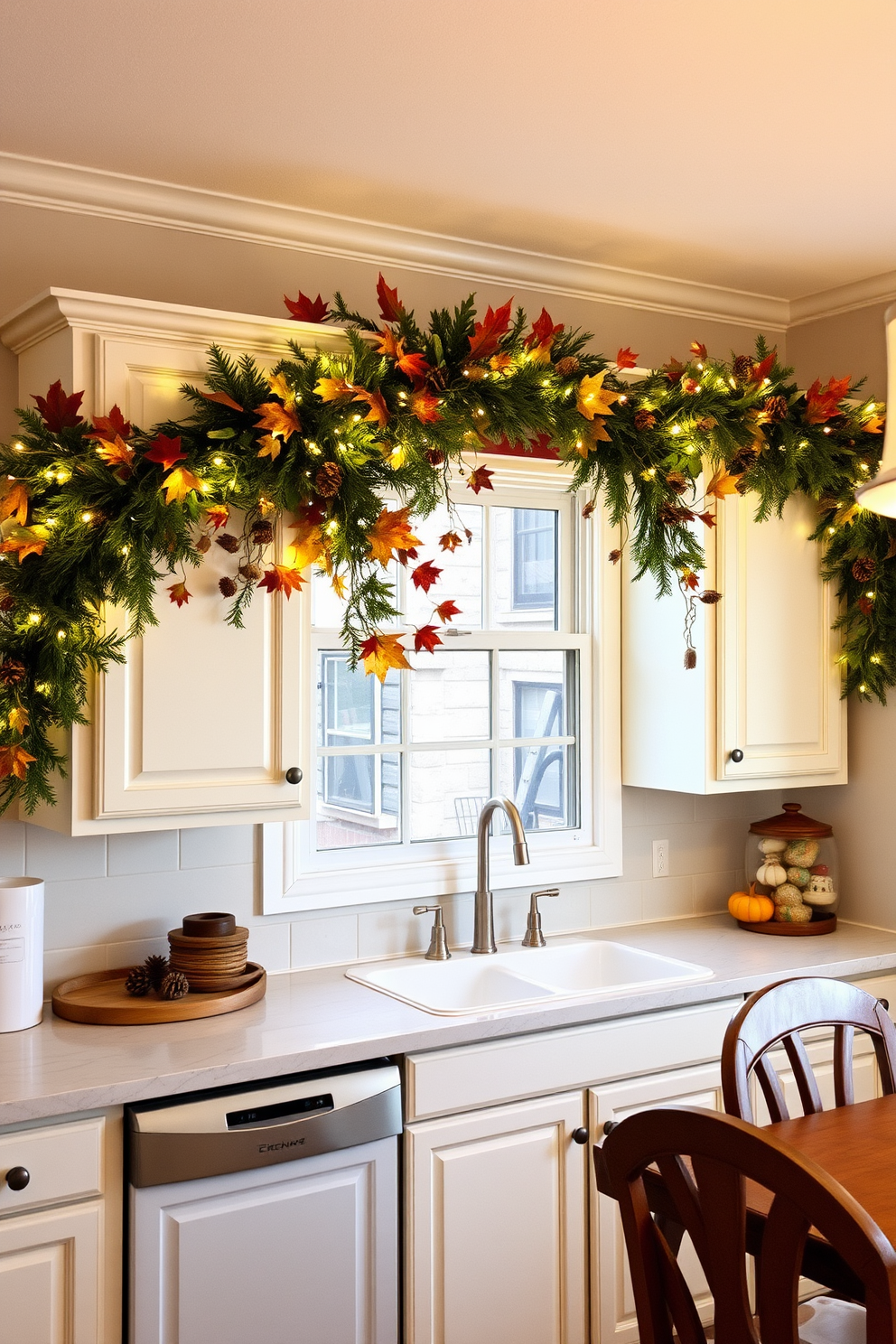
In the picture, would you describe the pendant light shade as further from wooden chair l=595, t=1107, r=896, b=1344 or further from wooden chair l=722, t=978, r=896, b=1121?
wooden chair l=722, t=978, r=896, b=1121

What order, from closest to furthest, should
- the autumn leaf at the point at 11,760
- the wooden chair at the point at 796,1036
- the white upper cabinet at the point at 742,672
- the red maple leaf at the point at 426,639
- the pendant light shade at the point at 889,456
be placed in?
the pendant light shade at the point at 889,456
the wooden chair at the point at 796,1036
the autumn leaf at the point at 11,760
the red maple leaf at the point at 426,639
the white upper cabinet at the point at 742,672

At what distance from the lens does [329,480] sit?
235 centimetres

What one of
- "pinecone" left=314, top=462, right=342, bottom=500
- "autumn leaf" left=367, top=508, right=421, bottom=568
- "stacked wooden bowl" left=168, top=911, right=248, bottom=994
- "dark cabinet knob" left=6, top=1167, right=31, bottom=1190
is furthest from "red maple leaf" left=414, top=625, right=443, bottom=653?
"dark cabinet knob" left=6, top=1167, right=31, bottom=1190

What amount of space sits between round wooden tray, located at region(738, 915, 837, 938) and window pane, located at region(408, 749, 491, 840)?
2.72 ft

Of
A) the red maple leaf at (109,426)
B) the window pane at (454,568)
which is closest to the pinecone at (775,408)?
the window pane at (454,568)

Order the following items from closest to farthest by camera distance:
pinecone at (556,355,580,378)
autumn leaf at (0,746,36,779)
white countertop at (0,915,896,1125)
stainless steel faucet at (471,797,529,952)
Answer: white countertop at (0,915,896,1125)
autumn leaf at (0,746,36,779)
pinecone at (556,355,580,378)
stainless steel faucet at (471,797,529,952)

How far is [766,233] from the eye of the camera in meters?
3.01

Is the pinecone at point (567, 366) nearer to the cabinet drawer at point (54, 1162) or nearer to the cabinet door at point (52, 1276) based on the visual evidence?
the cabinet drawer at point (54, 1162)

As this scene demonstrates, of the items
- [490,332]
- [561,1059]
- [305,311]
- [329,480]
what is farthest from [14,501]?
[561,1059]

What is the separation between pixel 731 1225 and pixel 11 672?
5.07ft

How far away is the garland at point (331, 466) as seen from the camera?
2.22 meters

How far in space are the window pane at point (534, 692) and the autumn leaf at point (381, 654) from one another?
85 centimetres

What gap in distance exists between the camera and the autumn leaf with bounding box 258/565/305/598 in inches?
94.3

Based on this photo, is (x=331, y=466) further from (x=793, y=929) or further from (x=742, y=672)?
(x=793, y=929)
